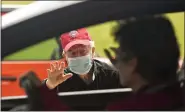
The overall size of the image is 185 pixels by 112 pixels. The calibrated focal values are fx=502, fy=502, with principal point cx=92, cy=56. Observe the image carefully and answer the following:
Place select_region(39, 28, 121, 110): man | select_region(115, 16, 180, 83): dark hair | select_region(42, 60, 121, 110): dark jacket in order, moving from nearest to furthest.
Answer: select_region(115, 16, 180, 83): dark hair < select_region(42, 60, 121, 110): dark jacket < select_region(39, 28, 121, 110): man

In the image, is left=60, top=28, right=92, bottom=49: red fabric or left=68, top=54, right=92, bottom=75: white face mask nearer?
left=60, top=28, right=92, bottom=49: red fabric

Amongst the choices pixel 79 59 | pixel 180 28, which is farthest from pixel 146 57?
pixel 79 59

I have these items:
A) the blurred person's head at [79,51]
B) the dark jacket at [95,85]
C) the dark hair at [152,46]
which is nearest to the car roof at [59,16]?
the dark hair at [152,46]

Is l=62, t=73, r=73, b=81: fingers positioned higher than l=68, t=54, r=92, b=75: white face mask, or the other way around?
l=68, t=54, r=92, b=75: white face mask

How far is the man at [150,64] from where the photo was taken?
9.14ft

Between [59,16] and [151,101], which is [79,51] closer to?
[59,16]

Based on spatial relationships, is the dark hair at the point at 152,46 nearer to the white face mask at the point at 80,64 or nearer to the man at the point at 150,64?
the man at the point at 150,64

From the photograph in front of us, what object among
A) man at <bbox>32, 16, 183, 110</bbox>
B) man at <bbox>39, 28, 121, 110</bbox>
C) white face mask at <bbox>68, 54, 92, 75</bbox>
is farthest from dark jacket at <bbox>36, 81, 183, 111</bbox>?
white face mask at <bbox>68, 54, 92, 75</bbox>

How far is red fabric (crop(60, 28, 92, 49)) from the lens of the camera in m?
2.94

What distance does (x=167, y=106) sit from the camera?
111 inches

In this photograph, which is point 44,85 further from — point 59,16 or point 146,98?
point 146,98

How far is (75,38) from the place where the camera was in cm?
310

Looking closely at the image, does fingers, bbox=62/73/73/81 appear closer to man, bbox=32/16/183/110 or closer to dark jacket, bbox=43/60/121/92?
dark jacket, bbox=43/60/121/92

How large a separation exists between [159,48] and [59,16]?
1.93ft
